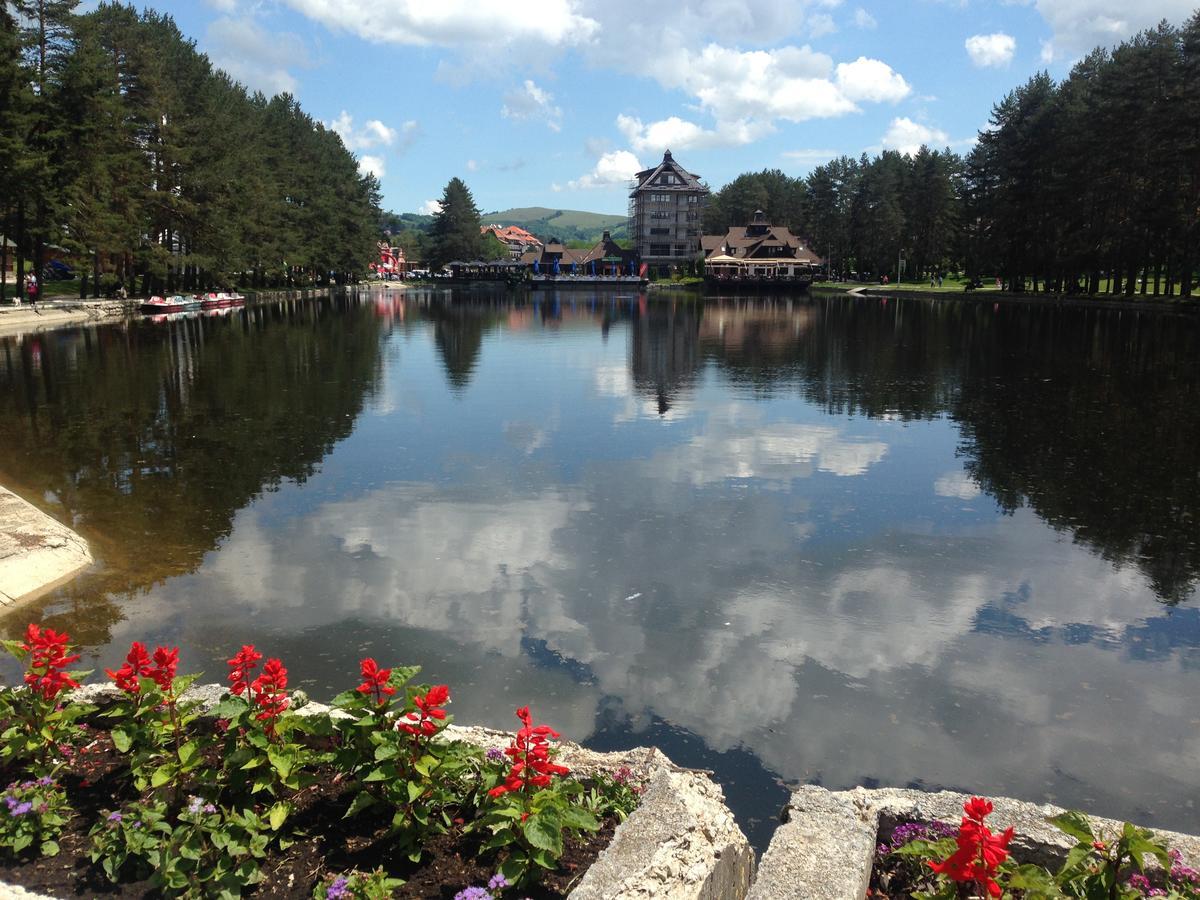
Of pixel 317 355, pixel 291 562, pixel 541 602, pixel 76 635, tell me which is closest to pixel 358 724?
pixel 541 602

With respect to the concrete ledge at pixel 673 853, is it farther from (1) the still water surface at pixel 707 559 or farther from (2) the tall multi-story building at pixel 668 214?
(2) the tall multi-story building at pixel 668 214

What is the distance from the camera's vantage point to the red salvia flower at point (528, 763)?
147 inches

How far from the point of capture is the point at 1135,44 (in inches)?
2251

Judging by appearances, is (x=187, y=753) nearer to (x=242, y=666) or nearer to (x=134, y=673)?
(x=242, y=666)

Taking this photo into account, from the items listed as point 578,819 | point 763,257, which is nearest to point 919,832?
point 578,819

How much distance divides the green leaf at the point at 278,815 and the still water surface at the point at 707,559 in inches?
95.3

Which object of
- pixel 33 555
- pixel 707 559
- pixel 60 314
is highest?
pixel 60 314

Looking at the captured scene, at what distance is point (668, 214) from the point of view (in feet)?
434

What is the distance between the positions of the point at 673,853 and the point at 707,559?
6.20 metres

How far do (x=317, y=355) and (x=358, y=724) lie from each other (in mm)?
28071

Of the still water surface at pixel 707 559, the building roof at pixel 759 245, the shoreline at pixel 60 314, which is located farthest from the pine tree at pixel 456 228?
the still water surface at pixel 707 559

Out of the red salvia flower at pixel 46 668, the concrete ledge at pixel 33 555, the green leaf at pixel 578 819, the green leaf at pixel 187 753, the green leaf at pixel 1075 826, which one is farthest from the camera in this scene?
the concrete ledge at pixel 33 555

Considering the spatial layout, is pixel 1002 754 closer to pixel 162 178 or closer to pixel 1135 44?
pixel 162 178

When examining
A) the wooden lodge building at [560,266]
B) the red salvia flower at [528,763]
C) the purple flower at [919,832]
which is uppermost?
the wooden lodge building at [560,266]
